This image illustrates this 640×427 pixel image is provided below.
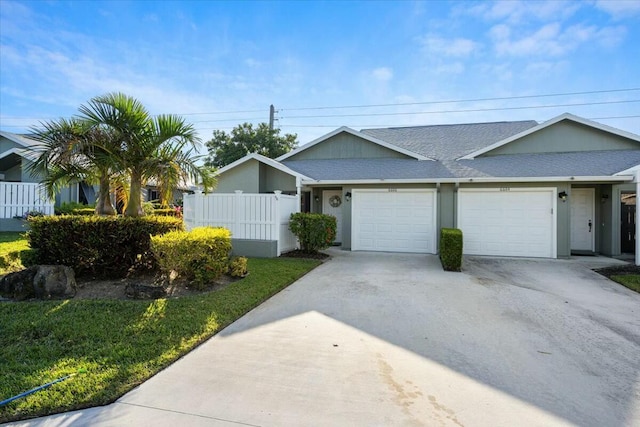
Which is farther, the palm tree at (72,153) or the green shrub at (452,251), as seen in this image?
the green shrub at (452,251)

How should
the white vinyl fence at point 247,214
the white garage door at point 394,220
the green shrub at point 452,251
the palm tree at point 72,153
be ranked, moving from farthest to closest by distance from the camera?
the white garage door at point 394,220
the white vinyl fence at point 247,214
the green shrub at point 452,251
the palm tree at point 72,153

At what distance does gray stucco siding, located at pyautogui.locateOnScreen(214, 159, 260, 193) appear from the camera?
535 inches

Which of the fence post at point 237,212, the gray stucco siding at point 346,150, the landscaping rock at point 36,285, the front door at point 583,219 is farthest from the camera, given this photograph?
the gray stucco siding at point 346,150

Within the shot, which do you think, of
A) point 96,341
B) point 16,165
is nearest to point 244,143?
point 16,165

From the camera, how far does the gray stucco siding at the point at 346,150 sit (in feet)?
47.4

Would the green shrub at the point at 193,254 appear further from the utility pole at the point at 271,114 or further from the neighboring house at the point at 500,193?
the utility pole at the point at 271,114

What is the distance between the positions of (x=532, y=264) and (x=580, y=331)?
573 cm

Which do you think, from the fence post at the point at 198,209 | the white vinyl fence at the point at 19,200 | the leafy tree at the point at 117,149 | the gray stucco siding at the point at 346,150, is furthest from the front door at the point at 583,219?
the white vinyl fence at the point at 19,200

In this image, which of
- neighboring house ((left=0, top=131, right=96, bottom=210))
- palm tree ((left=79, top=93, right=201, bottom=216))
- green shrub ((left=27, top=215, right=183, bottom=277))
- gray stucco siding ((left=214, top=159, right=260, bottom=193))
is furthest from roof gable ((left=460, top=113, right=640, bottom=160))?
neighboring house ((left=0, top=131, right=96, bottom=210))

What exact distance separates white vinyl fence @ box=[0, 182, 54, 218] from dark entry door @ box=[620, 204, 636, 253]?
21.1 meters

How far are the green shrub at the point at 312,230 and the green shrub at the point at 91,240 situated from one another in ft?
14.8

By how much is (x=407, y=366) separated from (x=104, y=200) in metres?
6.82

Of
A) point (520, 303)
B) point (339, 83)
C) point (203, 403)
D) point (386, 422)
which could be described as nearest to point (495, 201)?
point (520, 303)

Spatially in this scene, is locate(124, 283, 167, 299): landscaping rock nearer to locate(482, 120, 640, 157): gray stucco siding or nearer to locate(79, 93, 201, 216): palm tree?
locate(79, 93, 201, 216): palm tree
